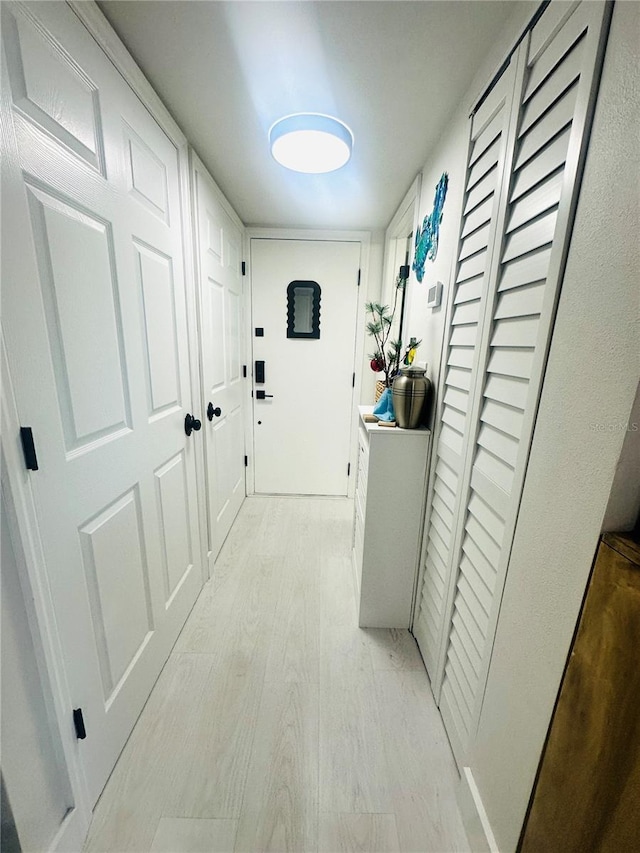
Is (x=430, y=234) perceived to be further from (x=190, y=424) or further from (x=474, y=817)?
(x=474, y=817)

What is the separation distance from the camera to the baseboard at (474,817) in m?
0.83

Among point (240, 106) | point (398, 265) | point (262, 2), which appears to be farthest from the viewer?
point (398, 265)

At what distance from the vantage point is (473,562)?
39.8 inches

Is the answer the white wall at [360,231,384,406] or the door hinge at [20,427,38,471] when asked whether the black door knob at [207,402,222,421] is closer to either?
the door hinge at [20,427,38,471]

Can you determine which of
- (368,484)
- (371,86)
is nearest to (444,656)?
(368,484)

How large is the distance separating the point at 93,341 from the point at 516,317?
113cm

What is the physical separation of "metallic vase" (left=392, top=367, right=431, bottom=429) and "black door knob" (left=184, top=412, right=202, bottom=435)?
953 mm

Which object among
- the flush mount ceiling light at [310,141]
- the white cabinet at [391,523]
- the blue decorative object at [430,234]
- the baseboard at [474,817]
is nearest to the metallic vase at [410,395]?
the white cabinet at [391,523]

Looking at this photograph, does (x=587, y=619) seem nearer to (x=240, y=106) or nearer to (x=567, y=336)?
(x=567, y=336)

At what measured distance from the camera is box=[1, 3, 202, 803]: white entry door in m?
0.71

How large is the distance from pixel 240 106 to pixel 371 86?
0.49 meters

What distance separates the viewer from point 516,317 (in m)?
0.83

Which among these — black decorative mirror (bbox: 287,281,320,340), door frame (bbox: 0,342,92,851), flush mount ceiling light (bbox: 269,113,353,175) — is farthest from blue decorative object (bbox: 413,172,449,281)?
door frame (bbox: 0,342,92,851)

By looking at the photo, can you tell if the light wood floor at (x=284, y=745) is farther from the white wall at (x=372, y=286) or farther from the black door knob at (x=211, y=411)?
the white wall at (x=372, y=286)
